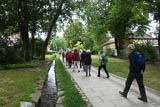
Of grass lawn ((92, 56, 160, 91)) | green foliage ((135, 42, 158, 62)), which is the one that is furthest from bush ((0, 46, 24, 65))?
green foliage ((135, 42, 158, 62))

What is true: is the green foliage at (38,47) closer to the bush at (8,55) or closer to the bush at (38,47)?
the bush at (38,47)

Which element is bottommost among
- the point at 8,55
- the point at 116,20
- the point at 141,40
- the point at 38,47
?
the point at 8,55

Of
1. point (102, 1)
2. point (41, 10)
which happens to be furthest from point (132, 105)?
point (102, 1)

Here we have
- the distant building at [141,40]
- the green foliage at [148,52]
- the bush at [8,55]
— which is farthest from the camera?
the distant building at [141,40]

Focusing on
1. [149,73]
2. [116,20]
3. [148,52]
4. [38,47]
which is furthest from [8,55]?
[116,20]

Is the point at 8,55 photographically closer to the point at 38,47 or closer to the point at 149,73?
the point at 149,73

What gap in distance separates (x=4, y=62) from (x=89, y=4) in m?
13.2

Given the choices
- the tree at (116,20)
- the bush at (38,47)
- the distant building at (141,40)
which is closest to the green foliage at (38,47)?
the bush at (38,47)

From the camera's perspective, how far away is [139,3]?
12.1 metres

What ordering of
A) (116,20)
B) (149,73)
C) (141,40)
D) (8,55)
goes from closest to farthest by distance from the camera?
(149,73) < (8,55) < (116,20) < (141,40)

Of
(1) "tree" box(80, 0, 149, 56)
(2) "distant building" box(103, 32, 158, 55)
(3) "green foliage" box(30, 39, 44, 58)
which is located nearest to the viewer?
(1) "tree" box(80, 0, 149, 56)

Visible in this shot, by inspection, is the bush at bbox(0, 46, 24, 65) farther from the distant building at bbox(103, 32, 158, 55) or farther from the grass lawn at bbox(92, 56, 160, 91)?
the distant building at bbox(103, 32, 158, 55)

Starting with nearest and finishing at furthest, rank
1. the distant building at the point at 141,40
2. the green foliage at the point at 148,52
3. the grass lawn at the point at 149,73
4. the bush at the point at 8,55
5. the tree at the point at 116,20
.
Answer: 1. the grass lawn at the point at 149,73
2. the bush at the point at 8,55
3. the green foliage at the point at 148,52
4. the tree at the point at 116,20
5. the distant building at the point at 141,40

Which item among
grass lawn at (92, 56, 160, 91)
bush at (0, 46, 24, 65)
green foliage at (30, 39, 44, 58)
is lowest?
grass lawn at (92, 56, 160, 91)
